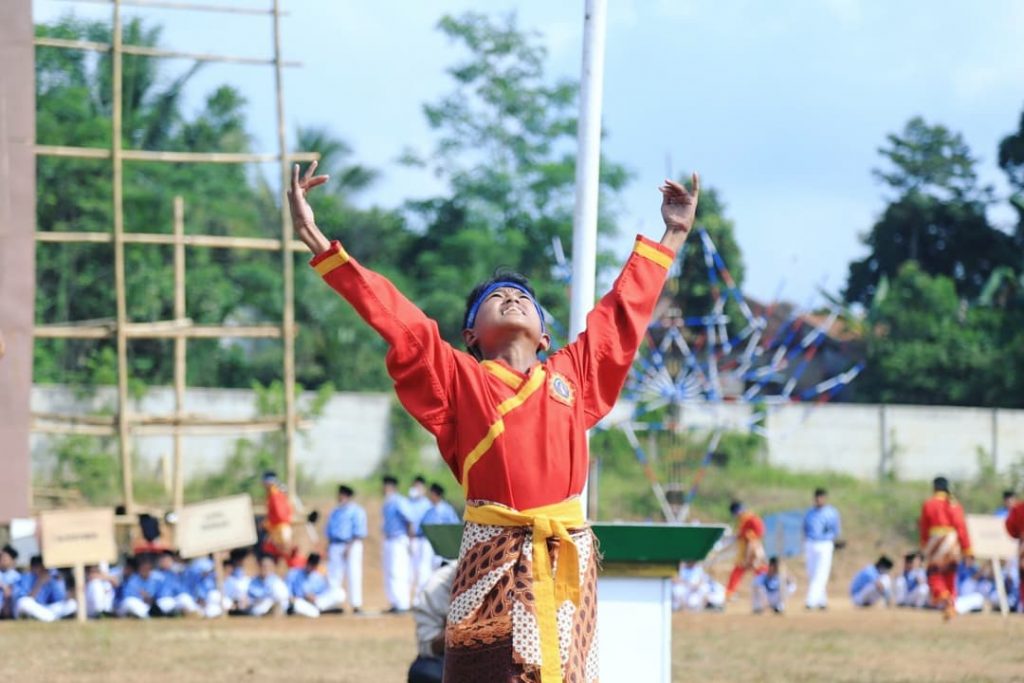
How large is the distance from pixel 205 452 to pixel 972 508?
14.2m

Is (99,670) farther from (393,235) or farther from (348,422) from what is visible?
(393,235)

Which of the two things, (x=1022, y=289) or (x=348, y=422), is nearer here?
(x=348, y=422)

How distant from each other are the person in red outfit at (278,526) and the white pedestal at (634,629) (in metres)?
Answer: 12.6

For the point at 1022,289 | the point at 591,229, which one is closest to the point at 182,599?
the point at 591,229

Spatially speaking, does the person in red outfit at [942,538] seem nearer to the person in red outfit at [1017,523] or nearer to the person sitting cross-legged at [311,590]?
the person in red outfit at [1017,523]

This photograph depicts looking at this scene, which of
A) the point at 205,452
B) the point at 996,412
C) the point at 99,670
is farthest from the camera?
the point at 996,412

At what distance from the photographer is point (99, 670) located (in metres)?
12.0

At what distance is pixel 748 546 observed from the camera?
68.1 ft

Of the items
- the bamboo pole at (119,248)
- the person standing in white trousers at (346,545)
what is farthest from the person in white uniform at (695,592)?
the bamboo pole at (119,248)

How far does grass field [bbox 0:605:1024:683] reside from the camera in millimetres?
11883

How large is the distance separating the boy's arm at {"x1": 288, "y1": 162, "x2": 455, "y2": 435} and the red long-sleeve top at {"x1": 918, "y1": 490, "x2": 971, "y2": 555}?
597 inches

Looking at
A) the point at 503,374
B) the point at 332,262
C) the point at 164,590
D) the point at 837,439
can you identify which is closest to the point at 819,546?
the point at 164,590

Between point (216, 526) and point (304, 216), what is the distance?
44.2 feet

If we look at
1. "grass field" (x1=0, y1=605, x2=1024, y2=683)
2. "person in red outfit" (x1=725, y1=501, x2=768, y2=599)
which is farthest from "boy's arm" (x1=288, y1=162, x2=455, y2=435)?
"person in red outfit" (x1=725, y1=501, x2=768, y2=599)
